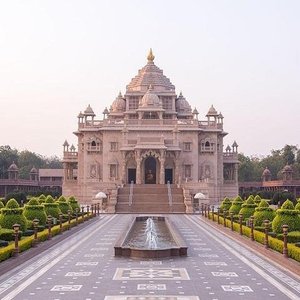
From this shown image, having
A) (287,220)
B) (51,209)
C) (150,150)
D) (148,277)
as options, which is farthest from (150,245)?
(150,150)

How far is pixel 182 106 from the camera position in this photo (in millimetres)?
69688

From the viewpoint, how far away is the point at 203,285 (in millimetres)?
13523

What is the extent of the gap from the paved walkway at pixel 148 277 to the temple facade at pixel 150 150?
36957 mm

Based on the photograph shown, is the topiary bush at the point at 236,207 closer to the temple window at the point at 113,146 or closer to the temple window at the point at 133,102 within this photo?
the temple window at the point at 113,146

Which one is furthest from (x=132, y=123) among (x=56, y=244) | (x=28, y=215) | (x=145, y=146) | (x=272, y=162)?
(x=272, y=162)

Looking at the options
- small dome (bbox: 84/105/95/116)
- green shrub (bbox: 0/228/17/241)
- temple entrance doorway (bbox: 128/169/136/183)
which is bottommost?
green shrub (bbox: 0/228/17/241)

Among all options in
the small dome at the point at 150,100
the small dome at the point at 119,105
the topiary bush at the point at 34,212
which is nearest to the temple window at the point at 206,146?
the small dome at the point at 150,100

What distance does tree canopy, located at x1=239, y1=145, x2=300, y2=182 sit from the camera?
93875 millimetres

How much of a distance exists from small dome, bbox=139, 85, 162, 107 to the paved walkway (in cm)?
4274

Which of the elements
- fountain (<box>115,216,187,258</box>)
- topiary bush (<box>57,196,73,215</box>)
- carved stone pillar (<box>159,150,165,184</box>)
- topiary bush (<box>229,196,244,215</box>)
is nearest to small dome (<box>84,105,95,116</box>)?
carved stone pillar (<box>159,150,165,184</box>)

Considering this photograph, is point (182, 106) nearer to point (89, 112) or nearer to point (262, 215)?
point (89, 112)

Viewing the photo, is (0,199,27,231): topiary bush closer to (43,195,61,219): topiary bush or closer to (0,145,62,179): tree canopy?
(43,195,61,219): topiary bush

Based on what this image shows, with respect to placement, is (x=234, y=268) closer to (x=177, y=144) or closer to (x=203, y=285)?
(x=203, y=285)

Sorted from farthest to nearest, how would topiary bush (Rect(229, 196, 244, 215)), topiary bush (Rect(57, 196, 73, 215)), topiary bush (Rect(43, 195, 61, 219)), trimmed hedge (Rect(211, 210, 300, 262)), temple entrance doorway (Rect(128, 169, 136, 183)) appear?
temple entrance doorway (Rect(128, 169, 136, 183)) < topiary bush (Rect(57, 196, 73, 215)) < topiary bush (Rect(229, 196, 244, 215)) < topiary bush (Rect(43, 195, 61, 219)) < trimmed hedge (Rect(211, 210, 300, 262))
